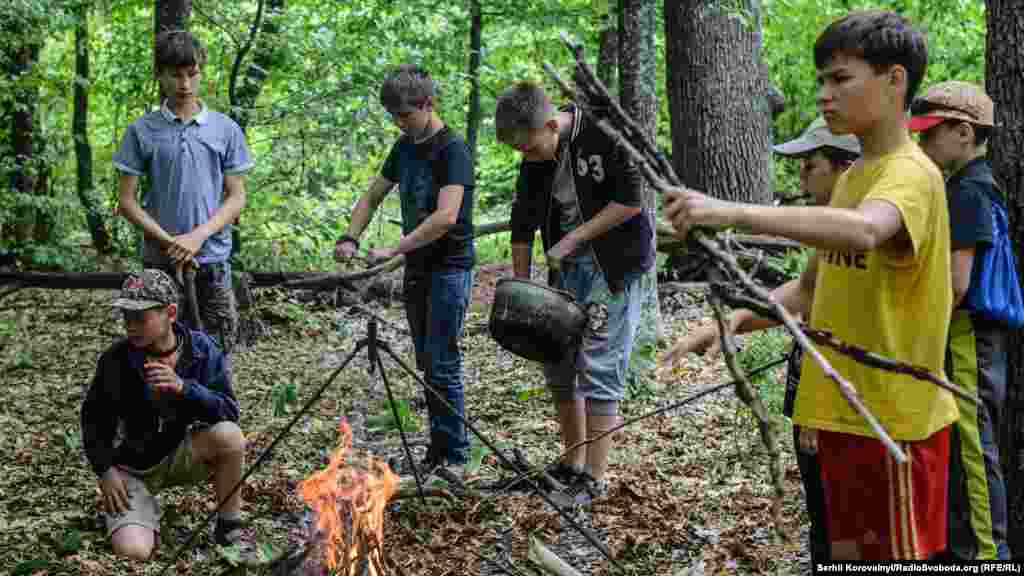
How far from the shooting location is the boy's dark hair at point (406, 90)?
4.86 meters

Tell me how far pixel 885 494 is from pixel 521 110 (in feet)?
8.10

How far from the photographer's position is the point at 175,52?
16.1 feet

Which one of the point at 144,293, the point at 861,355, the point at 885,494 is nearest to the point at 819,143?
the point at 885,494

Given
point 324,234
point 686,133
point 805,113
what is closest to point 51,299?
point 324,234

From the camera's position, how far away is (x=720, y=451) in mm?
5531

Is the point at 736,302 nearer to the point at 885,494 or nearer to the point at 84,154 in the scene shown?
the point at 885,494

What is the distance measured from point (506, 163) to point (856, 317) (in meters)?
13.2

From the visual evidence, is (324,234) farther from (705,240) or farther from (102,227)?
(705,240)

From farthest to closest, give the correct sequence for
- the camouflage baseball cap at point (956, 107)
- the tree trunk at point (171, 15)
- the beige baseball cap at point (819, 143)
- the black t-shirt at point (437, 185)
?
the tree trunk at point (171, 15) → the black t-shirt at point (437, 185) → the camouflage baseball cap at point (956, 107) → the beige baseball cap at point (819, 143)

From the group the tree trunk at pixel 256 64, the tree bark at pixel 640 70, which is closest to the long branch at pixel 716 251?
the tree bark at pixel 640 70

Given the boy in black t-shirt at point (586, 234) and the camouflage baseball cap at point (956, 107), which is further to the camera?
the boy in black t-shirt at point (586, 234)

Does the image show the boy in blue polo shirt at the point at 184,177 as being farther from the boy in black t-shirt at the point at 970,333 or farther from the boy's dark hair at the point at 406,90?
the boy in black t-shirt at the point at 970,333

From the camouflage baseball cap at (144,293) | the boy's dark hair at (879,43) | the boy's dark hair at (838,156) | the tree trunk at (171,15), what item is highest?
the tree trunk at (171,15)

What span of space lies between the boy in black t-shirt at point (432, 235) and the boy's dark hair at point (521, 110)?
1.65 feet
